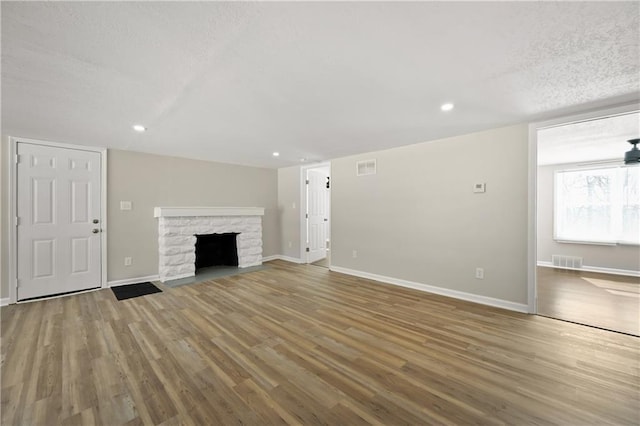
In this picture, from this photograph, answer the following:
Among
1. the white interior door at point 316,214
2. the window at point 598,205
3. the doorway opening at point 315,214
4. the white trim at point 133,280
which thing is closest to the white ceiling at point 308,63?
the white trim at point 133,280

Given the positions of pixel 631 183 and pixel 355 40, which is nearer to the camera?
Result: pixel 355 40

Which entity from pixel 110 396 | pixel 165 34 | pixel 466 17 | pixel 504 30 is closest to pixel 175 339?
pixel 110 396

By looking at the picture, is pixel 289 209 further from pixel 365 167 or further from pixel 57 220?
pixel 57 220

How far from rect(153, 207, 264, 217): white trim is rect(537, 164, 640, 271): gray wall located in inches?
249

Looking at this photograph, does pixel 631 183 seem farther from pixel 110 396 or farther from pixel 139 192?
pixel 139 192

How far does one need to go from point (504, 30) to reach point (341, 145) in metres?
2.62

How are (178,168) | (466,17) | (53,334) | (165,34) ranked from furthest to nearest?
(178,168)
(53,334)
(165,34)
(466,17)

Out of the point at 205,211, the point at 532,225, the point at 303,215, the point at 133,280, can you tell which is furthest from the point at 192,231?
the point at 532,225

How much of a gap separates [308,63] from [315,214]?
14.7ft

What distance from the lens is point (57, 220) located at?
11.5 feet

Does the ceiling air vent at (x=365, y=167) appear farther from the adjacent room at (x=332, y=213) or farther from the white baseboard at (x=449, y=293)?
the white baseboard at (x=449, y=293)

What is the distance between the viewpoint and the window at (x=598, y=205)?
4469mm

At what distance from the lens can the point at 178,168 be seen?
4645 millimetres

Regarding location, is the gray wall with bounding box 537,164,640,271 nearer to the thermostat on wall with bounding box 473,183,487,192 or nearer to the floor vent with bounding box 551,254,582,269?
the floor vent with bounding box 551,254,582,269
